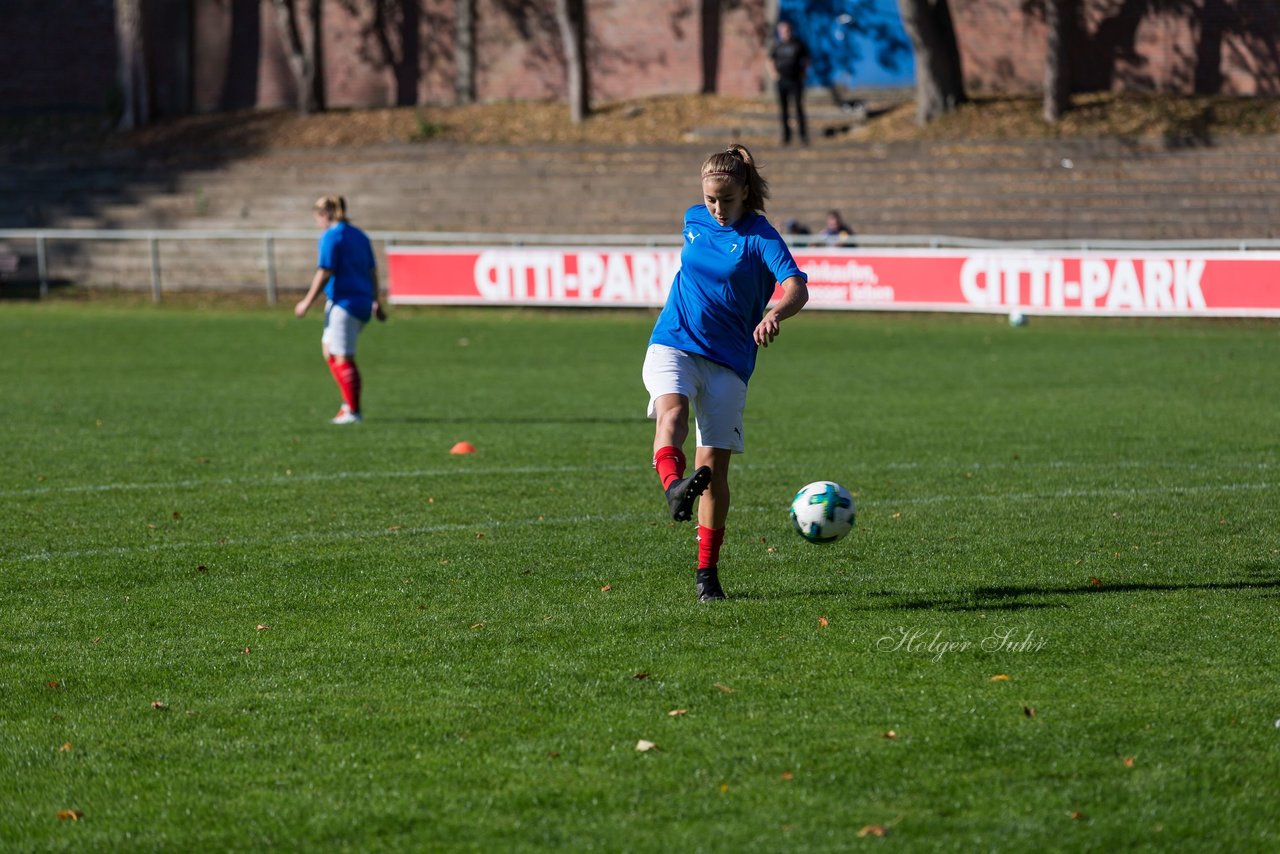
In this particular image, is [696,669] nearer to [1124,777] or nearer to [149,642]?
[1124,777]

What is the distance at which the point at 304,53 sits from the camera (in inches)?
1610

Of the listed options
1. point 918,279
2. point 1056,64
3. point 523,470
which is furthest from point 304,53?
point 523,470

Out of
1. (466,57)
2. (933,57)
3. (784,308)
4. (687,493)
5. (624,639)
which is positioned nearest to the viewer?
(624,639)

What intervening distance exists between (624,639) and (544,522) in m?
2.94

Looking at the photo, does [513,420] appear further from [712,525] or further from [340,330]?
[712,525]

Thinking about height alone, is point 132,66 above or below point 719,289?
above

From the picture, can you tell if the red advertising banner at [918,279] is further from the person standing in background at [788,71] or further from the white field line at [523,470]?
Result: the white field line at [523,470]

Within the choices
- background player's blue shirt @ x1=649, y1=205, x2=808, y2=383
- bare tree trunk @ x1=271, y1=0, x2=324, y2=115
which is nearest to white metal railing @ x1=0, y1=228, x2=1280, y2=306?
bare tree trunk @ x1=271, y1=0, x2=324, y2=115

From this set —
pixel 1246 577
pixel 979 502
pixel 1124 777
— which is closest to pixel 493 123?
pixel 979 502

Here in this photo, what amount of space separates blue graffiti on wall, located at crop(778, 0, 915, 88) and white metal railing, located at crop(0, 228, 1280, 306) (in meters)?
7.47

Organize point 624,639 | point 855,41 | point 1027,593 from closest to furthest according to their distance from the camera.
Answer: point 624,639 → point 1027,593 → point 855,41

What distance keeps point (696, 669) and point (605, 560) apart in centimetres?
224

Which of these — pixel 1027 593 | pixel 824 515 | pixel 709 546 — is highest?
pixel 824 515

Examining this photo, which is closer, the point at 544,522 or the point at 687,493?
the point at 687,493
